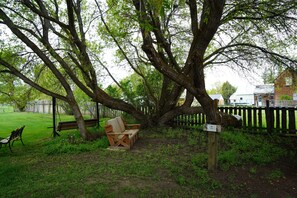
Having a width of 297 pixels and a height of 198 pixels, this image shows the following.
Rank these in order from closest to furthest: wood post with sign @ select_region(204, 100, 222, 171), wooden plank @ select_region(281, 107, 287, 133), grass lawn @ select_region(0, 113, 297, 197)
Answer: grass lawn @ select_region(0, 113, 297, 197)
wood post with sign @ select_region(204, 100, 222, 171)
wooden plank @ select_region(281, 107, 287, 133)

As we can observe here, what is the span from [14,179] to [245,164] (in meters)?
5.21

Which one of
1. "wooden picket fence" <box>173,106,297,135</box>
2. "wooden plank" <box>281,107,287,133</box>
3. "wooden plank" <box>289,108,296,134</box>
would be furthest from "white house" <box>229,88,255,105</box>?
"wooden plank" <box>289,108,296,134</box>

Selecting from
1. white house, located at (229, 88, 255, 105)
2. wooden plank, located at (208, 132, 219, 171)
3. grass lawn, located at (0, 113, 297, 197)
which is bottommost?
grass lawn, located at (0, 113, 297, 197)

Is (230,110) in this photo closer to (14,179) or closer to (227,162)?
(227,162)

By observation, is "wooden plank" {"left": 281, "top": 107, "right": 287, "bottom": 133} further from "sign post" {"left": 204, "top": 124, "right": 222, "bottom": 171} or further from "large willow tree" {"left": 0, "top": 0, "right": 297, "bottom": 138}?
"sign post" {"left": 204, "top": 124, "right": 222, "bottom": 171}

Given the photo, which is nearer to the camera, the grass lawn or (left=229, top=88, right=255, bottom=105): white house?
the grass lawn

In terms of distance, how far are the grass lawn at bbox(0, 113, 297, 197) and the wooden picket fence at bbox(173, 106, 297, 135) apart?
1.05 metres

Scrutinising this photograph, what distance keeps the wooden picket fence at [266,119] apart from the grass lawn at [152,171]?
1046 millimetres

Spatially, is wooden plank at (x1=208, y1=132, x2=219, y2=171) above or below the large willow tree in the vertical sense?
below

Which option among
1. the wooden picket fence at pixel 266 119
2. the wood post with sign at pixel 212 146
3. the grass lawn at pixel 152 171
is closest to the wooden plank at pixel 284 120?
the wooden picket fence at pixel 266 119

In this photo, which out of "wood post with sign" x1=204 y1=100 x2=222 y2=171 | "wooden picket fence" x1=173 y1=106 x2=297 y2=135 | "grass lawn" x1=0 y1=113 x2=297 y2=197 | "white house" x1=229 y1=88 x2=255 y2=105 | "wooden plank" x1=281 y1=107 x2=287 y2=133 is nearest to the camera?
"grass lawn" x1=0 y1=113 x2=297 y2=197

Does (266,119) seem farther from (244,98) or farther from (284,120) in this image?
(244,98)

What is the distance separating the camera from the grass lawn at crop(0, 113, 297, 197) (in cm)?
377

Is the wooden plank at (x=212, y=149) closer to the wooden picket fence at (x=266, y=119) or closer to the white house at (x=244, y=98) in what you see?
the wooden picket fence at (x=266, y=119)
